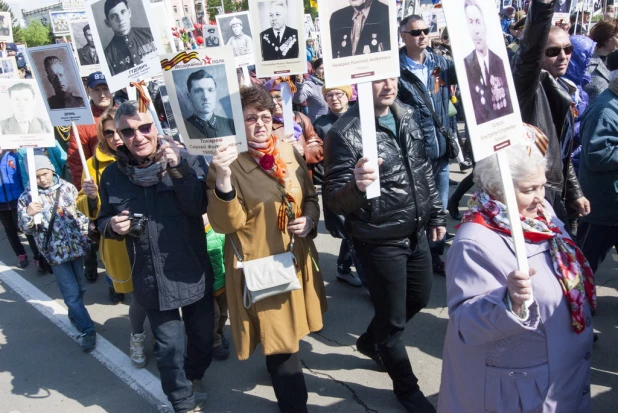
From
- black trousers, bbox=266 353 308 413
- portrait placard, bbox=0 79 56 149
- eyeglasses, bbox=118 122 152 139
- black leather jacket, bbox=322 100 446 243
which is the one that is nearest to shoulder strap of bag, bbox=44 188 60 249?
portrait placard, bbox=0 79 56 149

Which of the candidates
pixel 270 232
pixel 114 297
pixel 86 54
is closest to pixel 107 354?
pixel 114 297

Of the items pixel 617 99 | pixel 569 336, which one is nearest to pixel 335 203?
pixel 569 336

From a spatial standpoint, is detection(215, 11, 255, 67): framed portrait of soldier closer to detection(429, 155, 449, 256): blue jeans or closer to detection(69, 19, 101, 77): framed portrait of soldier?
detection(69, 19, 101, 77): framed portrait of soldier

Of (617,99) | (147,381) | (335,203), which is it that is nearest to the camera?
(335,203)

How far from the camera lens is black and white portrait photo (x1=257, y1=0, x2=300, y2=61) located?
3.66 meters

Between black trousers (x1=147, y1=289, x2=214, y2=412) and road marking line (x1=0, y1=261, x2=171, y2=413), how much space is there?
28 cm

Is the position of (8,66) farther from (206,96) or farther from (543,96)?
(543,96)

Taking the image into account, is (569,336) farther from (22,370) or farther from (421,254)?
(22,370)

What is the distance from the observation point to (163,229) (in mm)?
2812

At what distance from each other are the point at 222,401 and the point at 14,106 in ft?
8.58

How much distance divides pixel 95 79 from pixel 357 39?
3076 millimetres

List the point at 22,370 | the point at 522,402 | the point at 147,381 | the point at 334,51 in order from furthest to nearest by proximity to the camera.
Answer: the point at 22,370 < the point at 147,381 < the point at 334,51 < the point at 522,402

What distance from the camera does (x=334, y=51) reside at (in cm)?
226

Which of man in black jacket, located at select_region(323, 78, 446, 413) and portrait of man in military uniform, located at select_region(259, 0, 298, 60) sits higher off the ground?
portrait of man in military uniform, located at select_region(259, 0, 298, 60)
